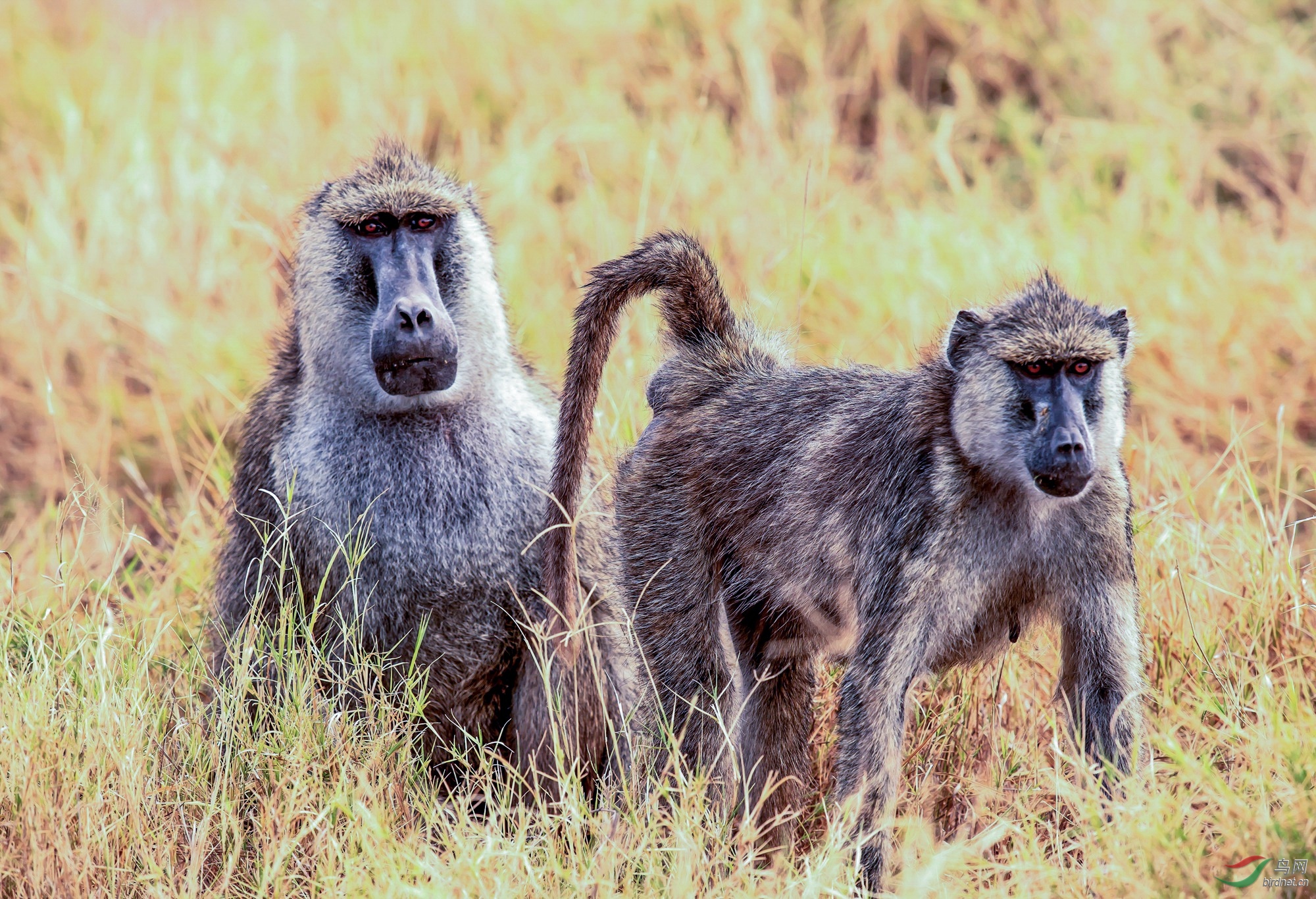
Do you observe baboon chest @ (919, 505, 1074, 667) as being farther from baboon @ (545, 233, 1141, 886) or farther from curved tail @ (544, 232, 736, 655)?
curved tail @ (544, 232, 736, 655)

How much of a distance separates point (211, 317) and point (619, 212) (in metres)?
1.63

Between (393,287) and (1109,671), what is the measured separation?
1.66 meters

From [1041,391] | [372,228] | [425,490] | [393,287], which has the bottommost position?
[425,490]

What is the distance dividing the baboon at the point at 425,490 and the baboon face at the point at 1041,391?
983mm

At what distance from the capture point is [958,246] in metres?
5.38

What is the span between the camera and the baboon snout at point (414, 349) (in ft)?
10.5

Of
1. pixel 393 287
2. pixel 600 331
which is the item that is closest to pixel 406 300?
pixel 393 287

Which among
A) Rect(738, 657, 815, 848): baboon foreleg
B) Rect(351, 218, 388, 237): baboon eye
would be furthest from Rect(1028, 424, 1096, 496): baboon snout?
Rect(351, 218, 388, 237): baboon eye

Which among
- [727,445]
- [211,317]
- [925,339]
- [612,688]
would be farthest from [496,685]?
[211,317]

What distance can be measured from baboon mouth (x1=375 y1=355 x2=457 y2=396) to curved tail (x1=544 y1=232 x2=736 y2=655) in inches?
10.1

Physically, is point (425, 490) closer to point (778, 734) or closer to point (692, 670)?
point (692, 670)

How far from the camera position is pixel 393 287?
3.29 metres

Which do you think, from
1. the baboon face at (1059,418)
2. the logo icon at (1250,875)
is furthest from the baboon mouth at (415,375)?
the logo icon at (1250,875)

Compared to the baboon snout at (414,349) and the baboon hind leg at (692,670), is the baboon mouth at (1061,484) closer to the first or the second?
the baboon hind leg at (692,670)
